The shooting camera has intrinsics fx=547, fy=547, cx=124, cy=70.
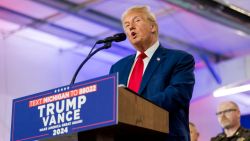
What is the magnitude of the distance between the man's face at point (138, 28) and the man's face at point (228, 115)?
2716 millimetres

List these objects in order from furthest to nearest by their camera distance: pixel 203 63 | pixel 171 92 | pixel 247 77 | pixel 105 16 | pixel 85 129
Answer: pixel 203 63, pixel 247 77, pixel 105 16, pixel 171 92, pixel 85 129

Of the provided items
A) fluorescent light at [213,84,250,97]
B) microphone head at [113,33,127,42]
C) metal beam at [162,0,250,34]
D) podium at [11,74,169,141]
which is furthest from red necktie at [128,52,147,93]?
fluorescent light at [213,84,250,97]

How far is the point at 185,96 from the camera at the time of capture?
2207 mm

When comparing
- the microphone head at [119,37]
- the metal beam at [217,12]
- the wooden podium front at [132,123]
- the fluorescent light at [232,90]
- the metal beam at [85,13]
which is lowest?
the wooden podium front at [132,123]

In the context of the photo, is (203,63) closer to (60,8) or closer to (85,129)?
(60,8)

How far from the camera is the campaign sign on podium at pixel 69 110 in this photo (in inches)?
73.9

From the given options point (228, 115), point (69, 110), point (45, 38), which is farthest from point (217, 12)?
point (69, 110)

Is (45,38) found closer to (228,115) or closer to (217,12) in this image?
(217,12)

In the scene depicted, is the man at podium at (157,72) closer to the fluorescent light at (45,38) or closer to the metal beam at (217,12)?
the metal beam at (217,12)

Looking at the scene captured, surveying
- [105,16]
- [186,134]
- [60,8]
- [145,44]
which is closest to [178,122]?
[186,134]

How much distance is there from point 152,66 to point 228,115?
2.91 meters

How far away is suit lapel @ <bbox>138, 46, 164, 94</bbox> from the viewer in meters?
2.30

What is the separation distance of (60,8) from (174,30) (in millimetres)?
2282

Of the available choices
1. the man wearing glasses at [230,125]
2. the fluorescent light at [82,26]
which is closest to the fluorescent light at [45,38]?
the fluorescent light at [82,26]
